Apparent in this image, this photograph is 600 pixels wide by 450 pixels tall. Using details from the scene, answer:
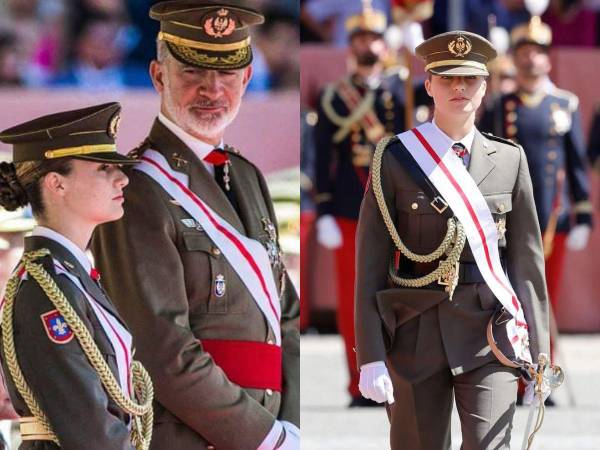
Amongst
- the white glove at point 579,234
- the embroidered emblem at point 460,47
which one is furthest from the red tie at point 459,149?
the white glove at point 579,234

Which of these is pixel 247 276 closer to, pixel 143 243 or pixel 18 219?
pixel 143 243

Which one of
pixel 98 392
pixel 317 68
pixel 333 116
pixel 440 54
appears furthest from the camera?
pixel 317 68

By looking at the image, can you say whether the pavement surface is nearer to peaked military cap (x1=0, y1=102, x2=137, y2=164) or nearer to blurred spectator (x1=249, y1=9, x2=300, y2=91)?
blurred spectator (x1=249, y1=9, x2=300, y2=91)

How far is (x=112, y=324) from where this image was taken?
169 inches

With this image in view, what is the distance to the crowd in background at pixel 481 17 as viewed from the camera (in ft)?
34.7

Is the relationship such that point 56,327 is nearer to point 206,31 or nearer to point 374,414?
point 206,31

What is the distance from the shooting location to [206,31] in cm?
488

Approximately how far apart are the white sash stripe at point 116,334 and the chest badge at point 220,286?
52cm

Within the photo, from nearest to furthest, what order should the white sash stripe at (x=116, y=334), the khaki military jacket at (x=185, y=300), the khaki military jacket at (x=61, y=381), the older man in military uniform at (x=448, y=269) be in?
1. the khaki military jacket at (x=61, y=381)
2. the white sash stripe at (x=116, y=334)
3. the khaki military jacket at (x=185, y=300)
4. the older man in military uniform at (x=448, y=269)

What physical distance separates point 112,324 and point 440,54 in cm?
142

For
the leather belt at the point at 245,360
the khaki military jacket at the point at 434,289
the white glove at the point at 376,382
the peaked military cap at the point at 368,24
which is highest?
the peaked military cap at the point at 368,24

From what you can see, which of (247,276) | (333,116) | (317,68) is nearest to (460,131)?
(247,276)

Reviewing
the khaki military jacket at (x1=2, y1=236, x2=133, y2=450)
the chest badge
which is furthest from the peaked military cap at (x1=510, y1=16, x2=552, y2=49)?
the khaki military jacket at (x1=2, y1=236, x2=133, y2=450)

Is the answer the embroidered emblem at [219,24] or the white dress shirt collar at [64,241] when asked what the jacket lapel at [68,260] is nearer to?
the white dress shirt collar at [64,241]
